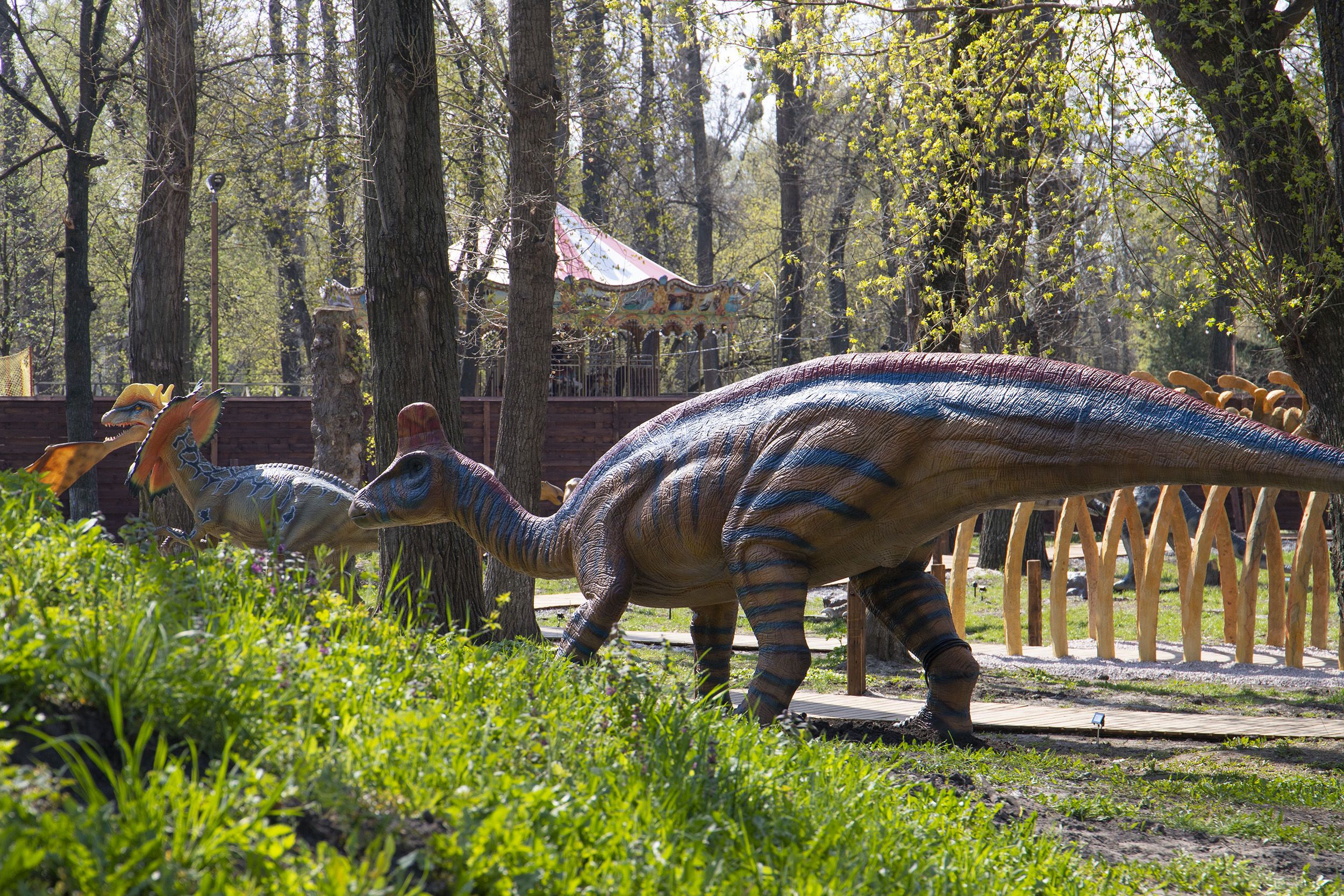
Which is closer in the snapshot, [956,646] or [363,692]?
[363,692]

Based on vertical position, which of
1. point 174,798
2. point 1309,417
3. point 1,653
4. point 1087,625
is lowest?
point 1087,625

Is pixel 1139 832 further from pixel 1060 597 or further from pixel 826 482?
pixel 1060 597

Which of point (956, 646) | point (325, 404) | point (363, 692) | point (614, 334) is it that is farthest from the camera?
point (614, 334)

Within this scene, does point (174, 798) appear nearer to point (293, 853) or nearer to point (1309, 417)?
point (293, 853)

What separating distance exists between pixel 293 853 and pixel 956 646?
402cm

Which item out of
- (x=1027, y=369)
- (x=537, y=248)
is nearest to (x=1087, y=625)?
(x=537, y=248)

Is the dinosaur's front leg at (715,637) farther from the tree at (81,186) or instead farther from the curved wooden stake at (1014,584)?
the tree at (81,186)

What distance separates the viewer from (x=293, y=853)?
232 centimetres

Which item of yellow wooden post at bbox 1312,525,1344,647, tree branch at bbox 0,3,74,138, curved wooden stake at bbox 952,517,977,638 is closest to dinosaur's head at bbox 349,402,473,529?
curved wooden stake at bbox 952,517,977,638

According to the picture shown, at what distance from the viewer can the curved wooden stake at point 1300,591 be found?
29.7ft

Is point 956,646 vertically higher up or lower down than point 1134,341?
lower down

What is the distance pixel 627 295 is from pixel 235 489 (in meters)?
14.6

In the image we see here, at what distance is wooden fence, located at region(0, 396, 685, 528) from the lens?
1983 centimetres

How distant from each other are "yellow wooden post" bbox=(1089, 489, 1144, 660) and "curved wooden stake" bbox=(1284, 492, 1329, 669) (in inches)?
45.9
